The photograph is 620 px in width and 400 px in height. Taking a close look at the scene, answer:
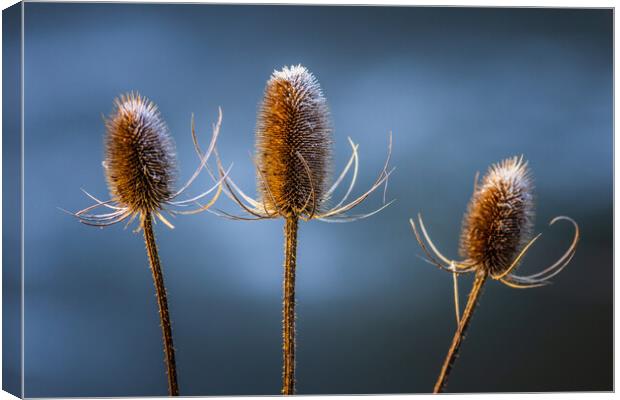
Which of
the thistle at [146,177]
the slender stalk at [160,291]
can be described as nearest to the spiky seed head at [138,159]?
the thistle at [146,177]

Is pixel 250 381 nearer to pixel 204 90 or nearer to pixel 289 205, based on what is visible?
pixel 289 205

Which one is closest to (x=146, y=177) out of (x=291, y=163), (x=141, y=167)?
(x=141, y=167)

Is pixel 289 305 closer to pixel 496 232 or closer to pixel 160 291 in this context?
pixel 160 291

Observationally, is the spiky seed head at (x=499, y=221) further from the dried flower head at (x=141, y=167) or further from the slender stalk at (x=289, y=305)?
the dried flower head at (x=141, y=167)

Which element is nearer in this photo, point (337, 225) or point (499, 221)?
point (499, 221)

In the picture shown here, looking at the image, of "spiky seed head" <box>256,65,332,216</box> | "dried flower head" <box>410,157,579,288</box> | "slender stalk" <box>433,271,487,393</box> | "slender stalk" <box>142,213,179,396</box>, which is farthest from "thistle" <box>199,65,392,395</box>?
"slender stalk" <box>433,271,487,393</box>

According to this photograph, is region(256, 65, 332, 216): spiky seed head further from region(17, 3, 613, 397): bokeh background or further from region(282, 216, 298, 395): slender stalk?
region(17, 3, 613, 397): bokeh background

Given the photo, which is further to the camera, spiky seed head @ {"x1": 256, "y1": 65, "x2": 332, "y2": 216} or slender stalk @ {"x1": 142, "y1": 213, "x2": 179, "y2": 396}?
spiky seed head @ {"x1": 256, "y1": 65, "x2": 332, "y2": 216}
